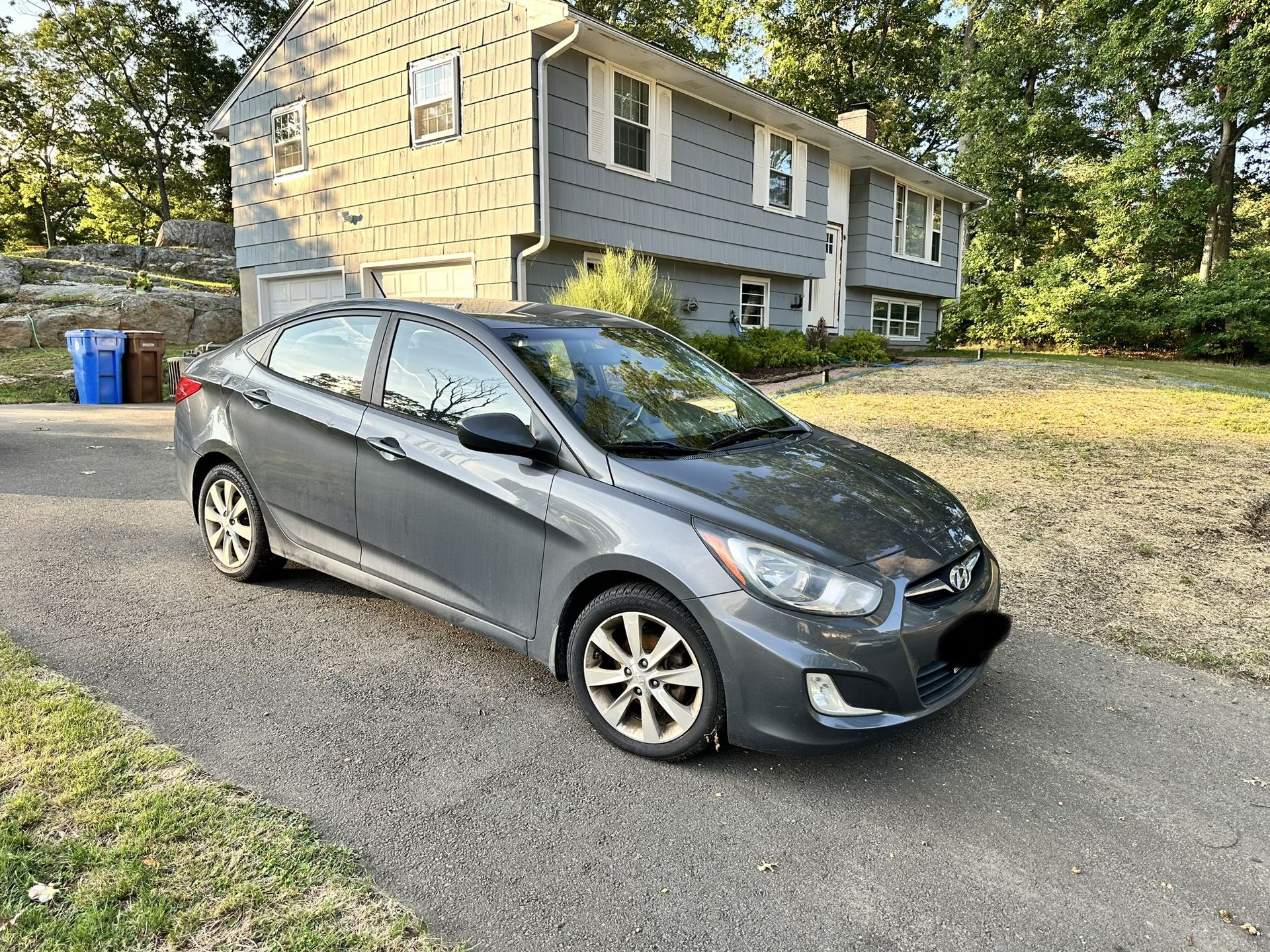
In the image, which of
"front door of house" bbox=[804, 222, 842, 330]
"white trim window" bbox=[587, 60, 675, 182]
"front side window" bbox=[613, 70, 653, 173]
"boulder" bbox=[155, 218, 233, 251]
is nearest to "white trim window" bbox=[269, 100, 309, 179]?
"white trim window" bbox=[587, 60, 675, 182]

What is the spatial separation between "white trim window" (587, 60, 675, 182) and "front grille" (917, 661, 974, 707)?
11405 millimetres

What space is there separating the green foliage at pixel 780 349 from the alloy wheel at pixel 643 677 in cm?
1013

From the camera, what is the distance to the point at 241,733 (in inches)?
111

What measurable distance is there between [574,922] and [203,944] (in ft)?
2.91

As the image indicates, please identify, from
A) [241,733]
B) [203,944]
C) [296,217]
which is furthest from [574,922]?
[296,217]

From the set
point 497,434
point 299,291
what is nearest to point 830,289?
point 299,291

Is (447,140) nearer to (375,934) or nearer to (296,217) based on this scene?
(296,217)

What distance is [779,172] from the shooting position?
53.7ft

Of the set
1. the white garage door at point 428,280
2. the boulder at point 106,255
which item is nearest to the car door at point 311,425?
the white garage door at point 428,280

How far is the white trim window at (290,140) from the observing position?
1508cm

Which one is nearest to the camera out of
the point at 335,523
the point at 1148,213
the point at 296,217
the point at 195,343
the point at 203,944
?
the point at 203,944

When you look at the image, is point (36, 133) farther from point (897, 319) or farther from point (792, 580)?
point (792, 580)

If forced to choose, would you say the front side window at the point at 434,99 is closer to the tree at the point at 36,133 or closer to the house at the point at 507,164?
the house at the point at 507,164

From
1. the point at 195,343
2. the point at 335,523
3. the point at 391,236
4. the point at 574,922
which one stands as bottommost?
the point at 574,922
